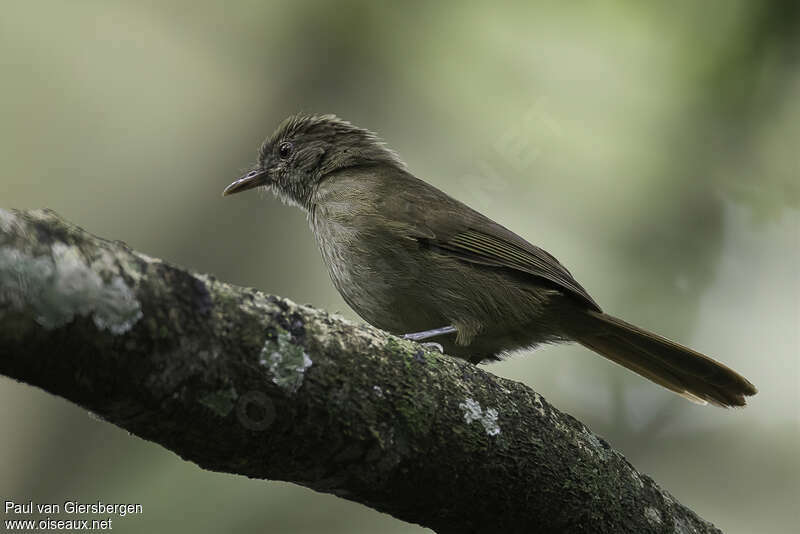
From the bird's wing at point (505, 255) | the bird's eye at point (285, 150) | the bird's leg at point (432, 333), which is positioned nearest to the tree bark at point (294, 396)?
the bird's leg at point (432, 333)

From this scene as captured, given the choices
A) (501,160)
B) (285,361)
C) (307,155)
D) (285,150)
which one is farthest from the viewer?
(501,160)

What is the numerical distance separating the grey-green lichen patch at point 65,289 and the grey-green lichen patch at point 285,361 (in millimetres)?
321

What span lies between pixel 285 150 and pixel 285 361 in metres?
3.31

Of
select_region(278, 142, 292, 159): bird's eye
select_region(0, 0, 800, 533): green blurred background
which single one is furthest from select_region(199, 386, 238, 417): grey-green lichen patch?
select_region(278, 142, 292, 159): bird's eye

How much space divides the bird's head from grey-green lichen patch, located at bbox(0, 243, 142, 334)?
3068 millimetres

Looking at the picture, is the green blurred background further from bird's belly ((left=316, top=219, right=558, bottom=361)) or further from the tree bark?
the tree bark

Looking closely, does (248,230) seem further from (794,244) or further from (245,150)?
(794,244)

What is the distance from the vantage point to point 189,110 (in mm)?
5621

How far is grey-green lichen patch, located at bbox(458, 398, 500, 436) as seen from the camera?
7.49 feet

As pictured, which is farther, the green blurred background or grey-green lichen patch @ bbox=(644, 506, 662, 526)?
the green blurred background

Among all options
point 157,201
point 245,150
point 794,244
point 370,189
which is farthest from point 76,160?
point 794,244

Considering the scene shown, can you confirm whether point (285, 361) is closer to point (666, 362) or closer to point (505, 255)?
point (505, 255)

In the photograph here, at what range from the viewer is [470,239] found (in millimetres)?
4188

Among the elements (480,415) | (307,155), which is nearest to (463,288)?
(307,155)
